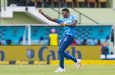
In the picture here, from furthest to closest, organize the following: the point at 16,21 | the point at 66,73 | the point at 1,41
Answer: the point at 16,21 < the point at 1,41 < the point at 66,73

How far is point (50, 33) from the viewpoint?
97.8 ft

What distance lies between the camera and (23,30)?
29.9m

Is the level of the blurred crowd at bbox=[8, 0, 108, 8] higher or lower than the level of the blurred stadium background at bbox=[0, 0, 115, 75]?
higher

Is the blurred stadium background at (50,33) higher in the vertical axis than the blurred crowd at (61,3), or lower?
lower

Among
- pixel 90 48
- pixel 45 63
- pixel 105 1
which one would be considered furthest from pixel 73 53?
pixel 105 1

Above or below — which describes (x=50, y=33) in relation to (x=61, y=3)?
below

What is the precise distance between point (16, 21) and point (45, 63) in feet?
39.6

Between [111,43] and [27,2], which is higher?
[27,2]

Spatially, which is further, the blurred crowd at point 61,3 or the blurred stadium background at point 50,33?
the blurred crowd at point 61,3

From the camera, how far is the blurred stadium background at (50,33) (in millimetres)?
24141

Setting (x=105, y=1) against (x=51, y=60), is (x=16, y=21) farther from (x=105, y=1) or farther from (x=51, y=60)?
(x=51, y=60)

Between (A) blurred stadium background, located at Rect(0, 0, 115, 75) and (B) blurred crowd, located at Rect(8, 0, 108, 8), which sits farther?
(B) blurred crowd, located at Rect(8, 0, 108, 8)

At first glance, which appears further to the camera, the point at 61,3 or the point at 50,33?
the point at 61,3

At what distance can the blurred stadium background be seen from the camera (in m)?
24.1
